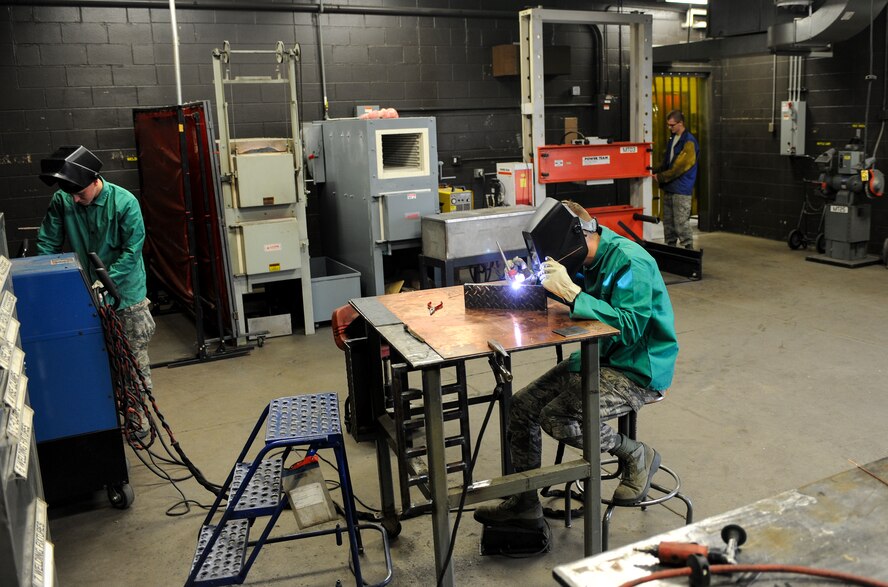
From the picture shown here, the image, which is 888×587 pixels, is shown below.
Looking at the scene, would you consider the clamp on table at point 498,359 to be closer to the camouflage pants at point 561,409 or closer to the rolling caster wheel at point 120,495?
the camouflage pants at point 561,409

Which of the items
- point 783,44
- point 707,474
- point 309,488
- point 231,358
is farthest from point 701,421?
point 783,44

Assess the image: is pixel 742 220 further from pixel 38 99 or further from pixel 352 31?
pixel 38 99

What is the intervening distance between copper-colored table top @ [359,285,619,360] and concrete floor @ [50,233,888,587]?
3.07ft

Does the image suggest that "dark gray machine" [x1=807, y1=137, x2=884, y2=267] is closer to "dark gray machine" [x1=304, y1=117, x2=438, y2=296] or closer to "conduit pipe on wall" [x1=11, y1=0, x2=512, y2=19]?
"conduit pipe on wall" [x1=11, y1=0, x2=512, y2=19]

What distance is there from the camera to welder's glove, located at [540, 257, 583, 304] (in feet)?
8.95

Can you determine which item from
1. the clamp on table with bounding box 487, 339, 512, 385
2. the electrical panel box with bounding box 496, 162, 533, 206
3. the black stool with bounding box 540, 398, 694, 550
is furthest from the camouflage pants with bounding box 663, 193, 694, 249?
the clamp on table with bounding box 487, 339, 512, 385

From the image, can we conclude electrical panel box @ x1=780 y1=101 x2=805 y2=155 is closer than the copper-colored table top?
No

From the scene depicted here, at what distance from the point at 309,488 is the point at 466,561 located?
0.68m

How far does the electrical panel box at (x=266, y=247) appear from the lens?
584cm

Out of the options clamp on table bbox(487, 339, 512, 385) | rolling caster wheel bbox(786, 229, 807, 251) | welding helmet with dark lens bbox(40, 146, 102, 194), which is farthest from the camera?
rolling caster wheel bbox(786, 229, 807, 251)

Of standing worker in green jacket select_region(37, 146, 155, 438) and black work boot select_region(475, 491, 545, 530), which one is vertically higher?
standing worker in green jacket select_region(37, 146, 155, 438)

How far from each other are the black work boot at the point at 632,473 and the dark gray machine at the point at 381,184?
370 cm

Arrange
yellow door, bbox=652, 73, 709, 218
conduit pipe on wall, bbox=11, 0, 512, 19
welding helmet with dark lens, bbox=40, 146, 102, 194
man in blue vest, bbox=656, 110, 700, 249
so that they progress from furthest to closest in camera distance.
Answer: yellow door, bbox=652, 73, 709, 218 < man in blue vest, bbox=656, 110, 700, 249 < conduit pipe on wall, bbox=11, 0, 512, 19 < welding helmet with dark lens, bbox=40, 146, 102, 194

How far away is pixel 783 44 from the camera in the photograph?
291 inches
